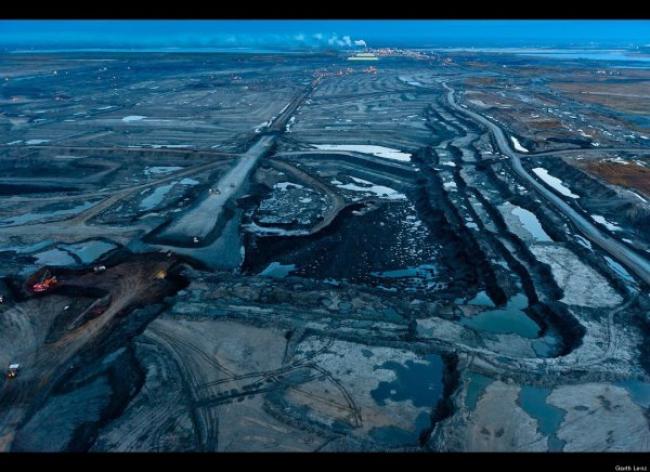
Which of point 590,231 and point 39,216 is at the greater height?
point 590,231

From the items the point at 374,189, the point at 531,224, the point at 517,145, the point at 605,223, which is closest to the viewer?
the point at 605,223

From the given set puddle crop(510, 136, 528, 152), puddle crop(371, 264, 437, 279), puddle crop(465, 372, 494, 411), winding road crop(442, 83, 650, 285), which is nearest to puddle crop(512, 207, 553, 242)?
winding road crop(442, 83, 650, 285)

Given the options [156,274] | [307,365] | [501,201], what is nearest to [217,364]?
[307,365]

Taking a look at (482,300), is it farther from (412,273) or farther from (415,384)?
(415,384)

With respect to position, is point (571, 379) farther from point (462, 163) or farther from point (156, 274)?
point (462, 163)

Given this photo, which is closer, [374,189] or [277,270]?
[277,270]

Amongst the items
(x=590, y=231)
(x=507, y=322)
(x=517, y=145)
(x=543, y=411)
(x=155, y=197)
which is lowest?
(x=155, y=197)

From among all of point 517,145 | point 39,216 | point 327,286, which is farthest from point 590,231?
point 39,216
